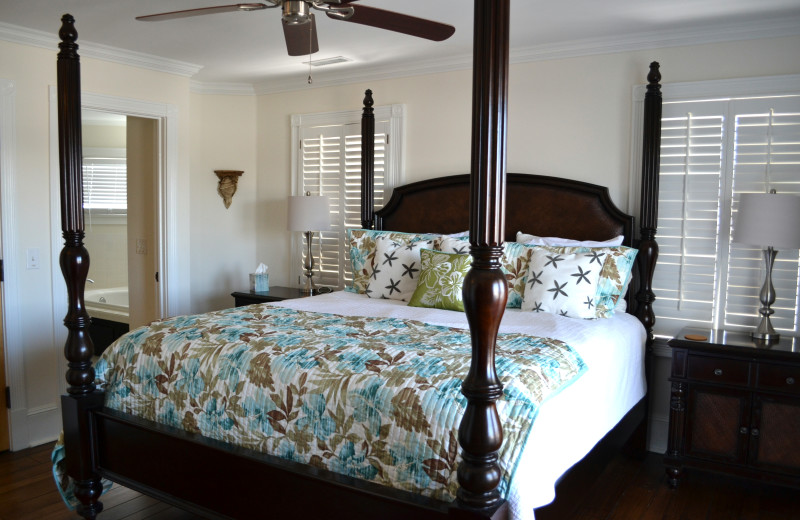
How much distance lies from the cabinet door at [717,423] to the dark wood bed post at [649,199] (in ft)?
1.53

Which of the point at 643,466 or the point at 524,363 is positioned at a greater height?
the point at 524,363

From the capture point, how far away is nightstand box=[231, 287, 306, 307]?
4.77 meters

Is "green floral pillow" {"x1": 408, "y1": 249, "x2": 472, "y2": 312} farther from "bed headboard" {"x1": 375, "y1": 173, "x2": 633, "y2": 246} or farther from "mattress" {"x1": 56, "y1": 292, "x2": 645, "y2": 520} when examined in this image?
"bed headboard" {"x1": 375, "y1": 173, "x2": 633, "y2": 246}

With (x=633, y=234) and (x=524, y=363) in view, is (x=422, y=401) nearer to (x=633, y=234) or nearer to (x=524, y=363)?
(x=524, y=363)

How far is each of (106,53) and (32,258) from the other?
149 cm

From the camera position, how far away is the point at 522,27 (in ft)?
12.1

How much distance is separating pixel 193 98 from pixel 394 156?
1840 millimetres

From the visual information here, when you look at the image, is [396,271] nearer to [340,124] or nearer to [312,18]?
[340,124]

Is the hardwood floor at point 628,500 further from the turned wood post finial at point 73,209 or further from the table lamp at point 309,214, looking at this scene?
the table lamp at point 309,214

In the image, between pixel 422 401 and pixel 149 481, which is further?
pixel 149 481

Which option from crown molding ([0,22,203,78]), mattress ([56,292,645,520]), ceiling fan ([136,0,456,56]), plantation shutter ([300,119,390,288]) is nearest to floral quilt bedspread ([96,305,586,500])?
mattress ([56,292,645,520])

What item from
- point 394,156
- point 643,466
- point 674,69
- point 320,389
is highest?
point 674,69

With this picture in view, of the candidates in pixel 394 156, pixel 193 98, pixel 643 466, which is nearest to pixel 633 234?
pixel 643 466

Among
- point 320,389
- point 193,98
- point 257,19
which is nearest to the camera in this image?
point 320,389
